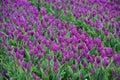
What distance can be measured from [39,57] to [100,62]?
88cm

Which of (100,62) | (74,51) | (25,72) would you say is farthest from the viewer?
(74,51)

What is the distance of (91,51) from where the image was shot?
13.6 feet

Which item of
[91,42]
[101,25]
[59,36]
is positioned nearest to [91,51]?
[91,42]

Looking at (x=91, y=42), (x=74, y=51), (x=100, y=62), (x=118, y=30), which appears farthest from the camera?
(x=118, y=30)

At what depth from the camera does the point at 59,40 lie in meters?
4.40

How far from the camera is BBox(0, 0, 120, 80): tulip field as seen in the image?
3.57 metres

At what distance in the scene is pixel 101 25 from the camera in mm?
5094

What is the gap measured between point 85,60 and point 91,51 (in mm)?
369

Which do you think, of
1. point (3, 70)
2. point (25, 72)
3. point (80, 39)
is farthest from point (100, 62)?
point (3, 70)

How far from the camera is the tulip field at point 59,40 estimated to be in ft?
11.7

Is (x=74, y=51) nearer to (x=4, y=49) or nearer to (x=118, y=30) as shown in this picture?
(x=4, y=49)

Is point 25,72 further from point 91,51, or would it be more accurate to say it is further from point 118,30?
point 118,30

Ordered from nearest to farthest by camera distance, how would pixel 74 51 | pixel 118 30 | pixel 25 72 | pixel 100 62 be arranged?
1. pixel 25 72
2. pixel 100 62
3. pixel 74 51
4. pixel 118 30

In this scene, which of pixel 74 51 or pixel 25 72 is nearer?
pixel 25 72
